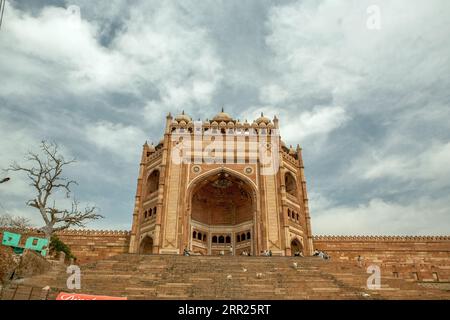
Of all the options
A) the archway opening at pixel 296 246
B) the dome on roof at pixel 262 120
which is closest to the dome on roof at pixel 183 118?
the dome on roof at pixel 262 120

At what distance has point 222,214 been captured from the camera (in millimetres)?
35812

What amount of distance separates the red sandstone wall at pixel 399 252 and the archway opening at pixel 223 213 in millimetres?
7315

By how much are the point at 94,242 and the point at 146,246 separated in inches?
211

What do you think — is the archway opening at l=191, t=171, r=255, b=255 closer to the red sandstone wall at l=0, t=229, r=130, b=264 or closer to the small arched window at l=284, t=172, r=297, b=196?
the small arched window at l=284, t=172, r=297, b=196

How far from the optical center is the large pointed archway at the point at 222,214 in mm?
32312

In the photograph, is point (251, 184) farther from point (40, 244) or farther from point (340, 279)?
point (40, 244)

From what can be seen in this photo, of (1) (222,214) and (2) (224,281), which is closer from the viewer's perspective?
(2) (224,281)

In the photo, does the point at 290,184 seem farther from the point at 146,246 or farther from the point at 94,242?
the point at 94,242

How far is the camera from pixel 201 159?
3272 cm

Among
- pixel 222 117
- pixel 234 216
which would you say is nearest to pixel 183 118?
pixel 222 117

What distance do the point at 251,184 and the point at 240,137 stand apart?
505 centimetres

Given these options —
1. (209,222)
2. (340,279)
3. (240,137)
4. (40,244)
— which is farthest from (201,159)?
(340,279)

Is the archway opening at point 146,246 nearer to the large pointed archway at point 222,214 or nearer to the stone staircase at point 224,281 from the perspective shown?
the large pointed archway at point 222,214
